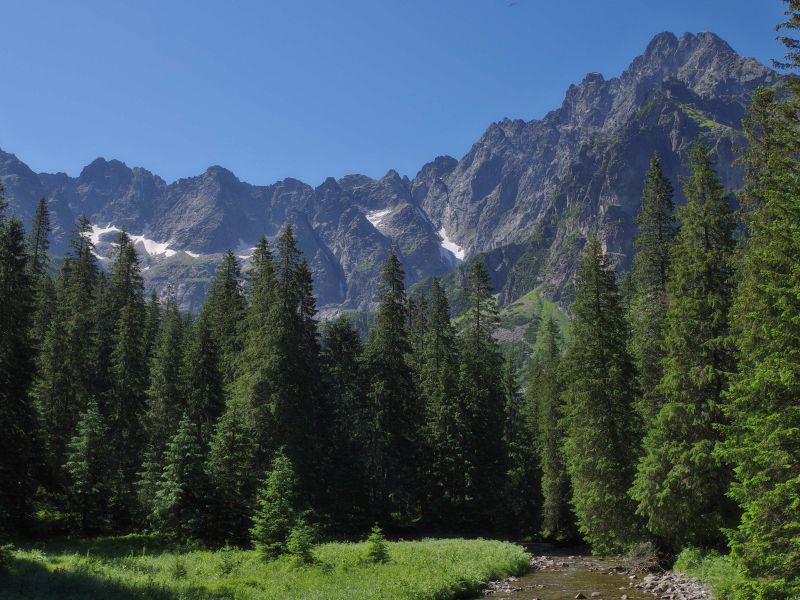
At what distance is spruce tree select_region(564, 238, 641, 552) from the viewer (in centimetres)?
2770

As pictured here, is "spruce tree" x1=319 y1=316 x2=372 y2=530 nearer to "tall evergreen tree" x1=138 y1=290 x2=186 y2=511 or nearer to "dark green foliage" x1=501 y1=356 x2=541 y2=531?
"tall evergreen tree" x1=138 y1=290 x2=186 y2=511

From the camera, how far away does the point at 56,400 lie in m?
39.3

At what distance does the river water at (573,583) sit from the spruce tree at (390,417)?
1458 centimetres

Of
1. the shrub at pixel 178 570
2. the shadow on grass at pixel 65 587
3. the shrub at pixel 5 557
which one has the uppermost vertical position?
the shrub at pixel 5 557

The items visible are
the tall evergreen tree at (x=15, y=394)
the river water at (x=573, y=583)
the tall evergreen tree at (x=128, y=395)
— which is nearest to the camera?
the river water at (x=573, y=583)

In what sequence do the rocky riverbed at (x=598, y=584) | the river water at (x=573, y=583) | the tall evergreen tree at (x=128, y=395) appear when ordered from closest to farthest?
the rocky riverbed at (x=598, y=584), the river water at (x=573, y=583), the tall evergreen tree at (x=128, y=395)

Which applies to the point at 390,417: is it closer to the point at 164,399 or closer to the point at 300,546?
the point at 164,399

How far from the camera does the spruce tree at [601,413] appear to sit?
2770cm

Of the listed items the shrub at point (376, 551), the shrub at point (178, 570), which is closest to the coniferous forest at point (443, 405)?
the shrub at point (376, 551)

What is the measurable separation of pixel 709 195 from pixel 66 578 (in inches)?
1087

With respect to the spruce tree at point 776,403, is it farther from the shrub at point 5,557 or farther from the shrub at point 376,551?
the shrub at point 5,557

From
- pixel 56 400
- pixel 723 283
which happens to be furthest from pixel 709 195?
pixel 56 400

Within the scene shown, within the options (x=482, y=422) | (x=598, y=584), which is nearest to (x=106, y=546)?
(x=598, y=584)

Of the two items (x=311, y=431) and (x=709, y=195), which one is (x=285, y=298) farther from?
(x=709, y=195)
